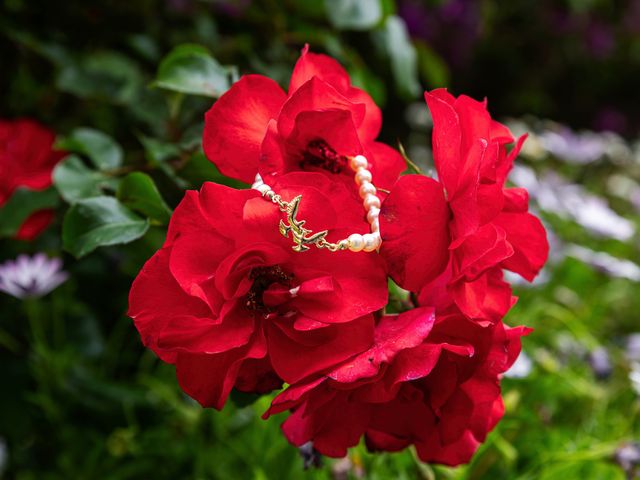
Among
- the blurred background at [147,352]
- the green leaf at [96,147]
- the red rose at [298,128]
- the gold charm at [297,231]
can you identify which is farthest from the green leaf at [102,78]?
the gold charm at [297,231]

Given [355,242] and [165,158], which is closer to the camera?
[355,242]

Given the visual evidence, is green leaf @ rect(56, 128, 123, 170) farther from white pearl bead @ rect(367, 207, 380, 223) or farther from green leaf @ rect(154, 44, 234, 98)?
white pearl bead @ rect(367, 207, 380, 223)

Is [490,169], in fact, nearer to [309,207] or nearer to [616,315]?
[309,207]

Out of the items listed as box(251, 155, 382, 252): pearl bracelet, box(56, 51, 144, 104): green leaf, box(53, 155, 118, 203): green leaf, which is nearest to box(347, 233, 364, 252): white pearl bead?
box(251, 155, 382, 252): pearl bracelet

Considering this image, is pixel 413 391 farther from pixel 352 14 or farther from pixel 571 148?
pixel 571 148

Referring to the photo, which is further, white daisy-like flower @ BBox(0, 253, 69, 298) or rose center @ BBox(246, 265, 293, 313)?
white daisy-like flower @ BBox(0, 253, 69, 298)

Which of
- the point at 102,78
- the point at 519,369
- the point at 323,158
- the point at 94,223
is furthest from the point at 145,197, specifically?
the point at 519,369
